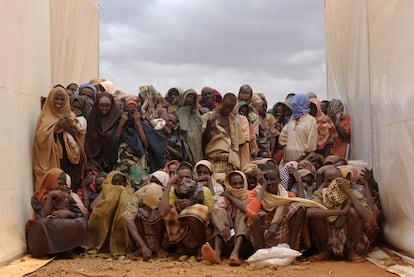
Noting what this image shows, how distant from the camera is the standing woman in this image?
23.7ft

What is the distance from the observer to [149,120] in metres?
7.72

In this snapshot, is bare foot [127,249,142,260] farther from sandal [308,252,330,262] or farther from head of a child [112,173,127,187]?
sandal [308,252,330,262]

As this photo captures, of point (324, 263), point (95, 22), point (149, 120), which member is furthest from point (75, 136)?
point (95, 22)

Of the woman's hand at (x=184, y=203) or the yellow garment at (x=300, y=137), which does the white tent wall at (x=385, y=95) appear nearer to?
the yellow garment at (x=300, y=137)

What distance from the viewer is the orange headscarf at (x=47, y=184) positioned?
6250 millimetres

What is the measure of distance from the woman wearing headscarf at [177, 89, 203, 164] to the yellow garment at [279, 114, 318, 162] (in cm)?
124

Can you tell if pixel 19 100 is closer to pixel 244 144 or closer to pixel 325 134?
pixel 244 144

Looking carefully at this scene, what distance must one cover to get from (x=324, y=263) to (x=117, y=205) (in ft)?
7.53

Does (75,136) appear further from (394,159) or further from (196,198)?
(394,159)

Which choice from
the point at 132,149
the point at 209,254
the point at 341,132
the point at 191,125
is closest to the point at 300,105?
the point at 341,132

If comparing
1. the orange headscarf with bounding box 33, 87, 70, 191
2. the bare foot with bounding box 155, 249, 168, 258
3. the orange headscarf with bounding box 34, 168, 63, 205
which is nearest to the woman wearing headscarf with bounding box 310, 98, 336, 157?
the bare foot with bounding box 155, 249, 168, 258

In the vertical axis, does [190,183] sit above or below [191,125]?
below

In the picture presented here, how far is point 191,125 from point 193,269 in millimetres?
2679

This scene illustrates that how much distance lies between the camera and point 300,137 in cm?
800
